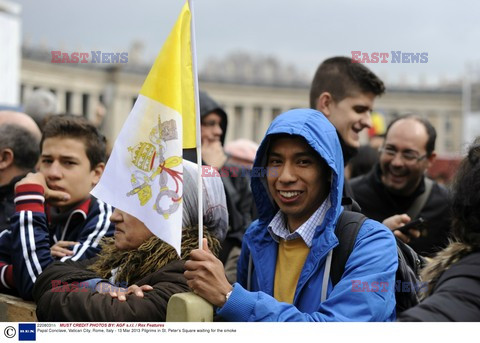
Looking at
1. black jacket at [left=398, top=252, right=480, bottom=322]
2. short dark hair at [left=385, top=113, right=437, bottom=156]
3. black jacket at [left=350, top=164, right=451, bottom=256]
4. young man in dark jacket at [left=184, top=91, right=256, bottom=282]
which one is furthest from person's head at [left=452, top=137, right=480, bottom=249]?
young man in dark jacket at [left=184, top=91, right=256, bottom=282]

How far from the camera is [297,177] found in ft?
10.0

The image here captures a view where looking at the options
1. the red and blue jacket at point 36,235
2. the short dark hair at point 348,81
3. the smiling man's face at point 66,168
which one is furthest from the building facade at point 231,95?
the red and blue jacket at point 36,235

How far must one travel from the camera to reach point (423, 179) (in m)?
5.31

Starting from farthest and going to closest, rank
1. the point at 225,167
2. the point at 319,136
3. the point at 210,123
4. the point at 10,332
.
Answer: the point at 210,123 < the point at 225,167 < the point at 319,136 < the point at 10,332

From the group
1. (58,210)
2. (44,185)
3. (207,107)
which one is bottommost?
(58,210)

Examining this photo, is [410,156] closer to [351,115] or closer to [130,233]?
[351,115]

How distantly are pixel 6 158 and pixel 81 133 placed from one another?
80cm

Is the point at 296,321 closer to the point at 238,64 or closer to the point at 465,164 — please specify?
the point at 465,164

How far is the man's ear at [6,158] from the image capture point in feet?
15.5

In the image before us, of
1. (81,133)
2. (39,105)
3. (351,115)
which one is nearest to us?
(81,133)

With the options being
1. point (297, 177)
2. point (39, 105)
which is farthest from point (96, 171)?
point (39, 105)

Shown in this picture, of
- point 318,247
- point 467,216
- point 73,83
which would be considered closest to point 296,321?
point 318,247

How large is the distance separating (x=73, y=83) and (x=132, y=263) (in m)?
49.4

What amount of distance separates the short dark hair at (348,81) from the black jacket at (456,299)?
8.34 ft
